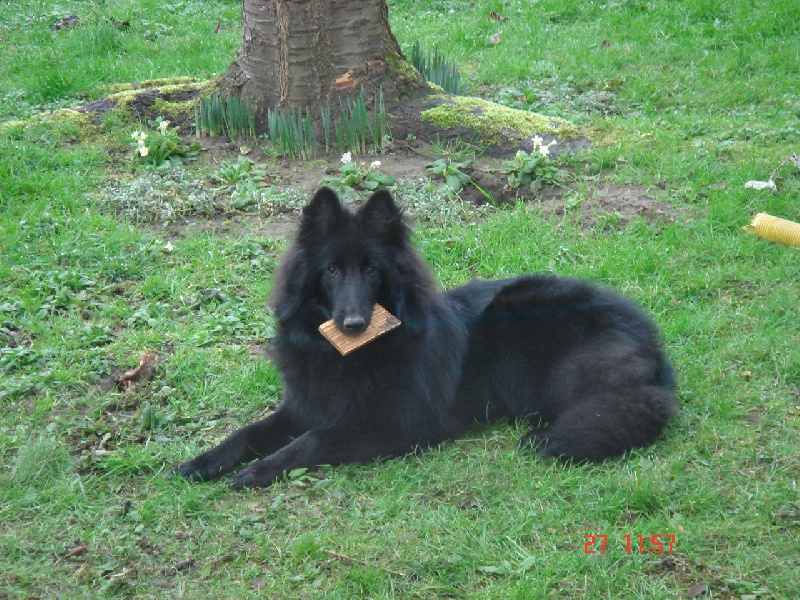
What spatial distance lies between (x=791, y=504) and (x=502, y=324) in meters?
1.81

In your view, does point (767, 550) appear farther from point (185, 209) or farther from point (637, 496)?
point (185, 209)

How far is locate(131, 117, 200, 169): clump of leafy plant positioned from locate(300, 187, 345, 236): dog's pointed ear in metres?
3.47

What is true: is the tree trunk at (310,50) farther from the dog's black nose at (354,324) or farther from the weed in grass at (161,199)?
the dog's black nose at (354,324)

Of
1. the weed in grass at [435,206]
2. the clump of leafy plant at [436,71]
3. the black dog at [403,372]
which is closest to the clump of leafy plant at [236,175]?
the weed in grass at [435,206]

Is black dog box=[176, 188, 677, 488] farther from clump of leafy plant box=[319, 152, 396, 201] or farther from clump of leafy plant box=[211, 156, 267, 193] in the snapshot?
clump of leafy plant box=[211, 156, 267, 193]

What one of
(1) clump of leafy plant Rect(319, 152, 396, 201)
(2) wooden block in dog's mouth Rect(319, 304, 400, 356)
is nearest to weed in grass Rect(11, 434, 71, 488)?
(2) wooden block in dog's mouth Rect(319, 304, 400, 356)

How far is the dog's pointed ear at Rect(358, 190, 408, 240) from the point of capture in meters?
4.33

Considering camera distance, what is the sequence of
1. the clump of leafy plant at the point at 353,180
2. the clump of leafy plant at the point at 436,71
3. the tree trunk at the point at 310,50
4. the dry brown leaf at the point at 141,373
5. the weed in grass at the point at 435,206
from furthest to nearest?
the clump of leafy plant at the point at 436,71 → the tree trunk at the point at 310,50 → the clump of leafy plant at the point at 353,180 → the weed in grass at the point at 435,206 → the dry brown leaf at the point at 141,373

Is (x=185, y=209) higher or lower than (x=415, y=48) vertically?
lower

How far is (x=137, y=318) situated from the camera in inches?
218

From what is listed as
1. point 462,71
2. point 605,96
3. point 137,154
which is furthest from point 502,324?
point 462,71

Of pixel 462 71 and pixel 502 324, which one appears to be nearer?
pixel 502 324

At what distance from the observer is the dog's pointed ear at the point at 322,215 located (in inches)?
168

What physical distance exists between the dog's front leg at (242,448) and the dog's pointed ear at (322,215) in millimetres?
1016
